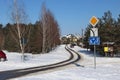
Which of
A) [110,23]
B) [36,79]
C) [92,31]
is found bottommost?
[36,79]

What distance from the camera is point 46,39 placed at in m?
73.9

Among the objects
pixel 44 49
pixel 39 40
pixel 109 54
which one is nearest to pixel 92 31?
pixel 109 54

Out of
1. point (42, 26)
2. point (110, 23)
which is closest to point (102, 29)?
point (110, 23)

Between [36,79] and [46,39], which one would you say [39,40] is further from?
[36,79]

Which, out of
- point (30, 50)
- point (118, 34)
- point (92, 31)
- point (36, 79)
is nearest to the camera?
point (36, 79)

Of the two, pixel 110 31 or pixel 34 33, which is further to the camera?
pixel 34 33

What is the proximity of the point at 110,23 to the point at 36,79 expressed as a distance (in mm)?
38512

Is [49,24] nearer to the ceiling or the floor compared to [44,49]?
nearer to the ceiling

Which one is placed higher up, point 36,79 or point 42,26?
point 42,26

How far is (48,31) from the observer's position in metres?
71.3

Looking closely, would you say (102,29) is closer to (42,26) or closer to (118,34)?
(118,34)

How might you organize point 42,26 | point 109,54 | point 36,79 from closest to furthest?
point 36,79 < point 109,54 < point 42,26

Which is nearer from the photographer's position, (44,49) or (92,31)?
(92,31)

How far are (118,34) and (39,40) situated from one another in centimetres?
3153
